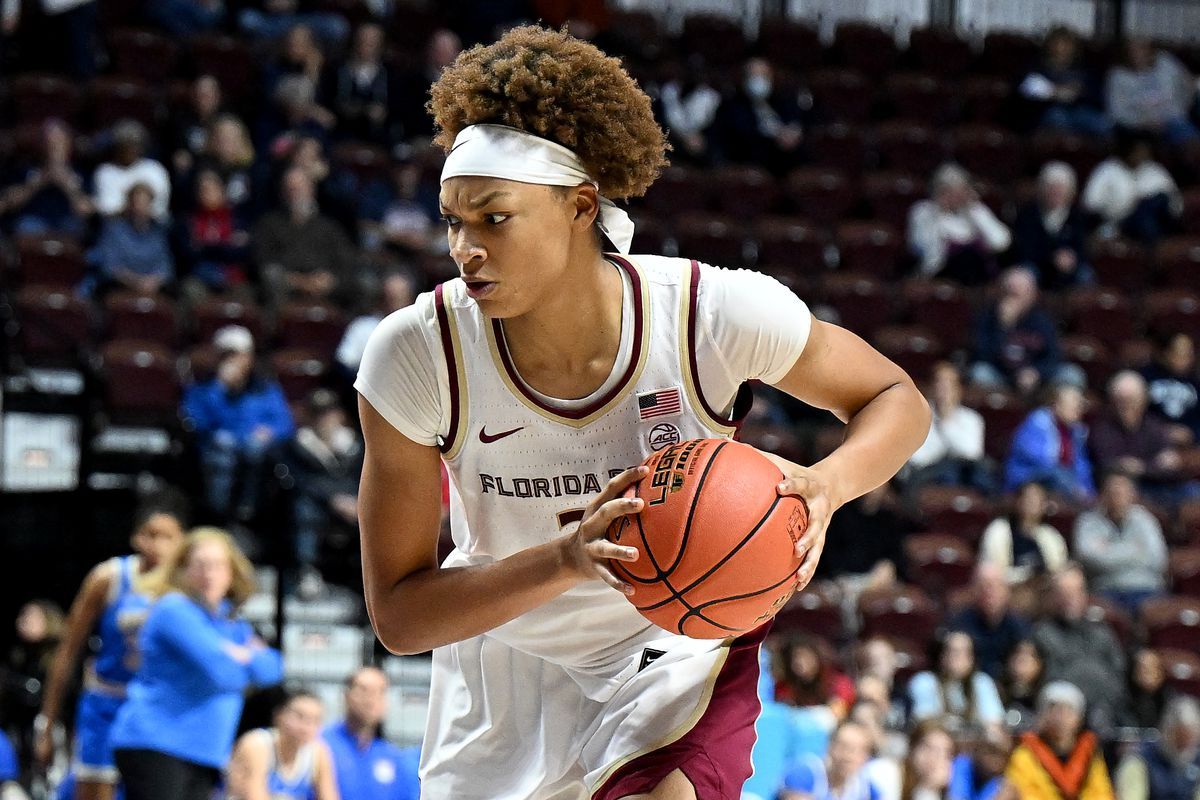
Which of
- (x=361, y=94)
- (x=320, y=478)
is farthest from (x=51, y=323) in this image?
(x=361, y=94)

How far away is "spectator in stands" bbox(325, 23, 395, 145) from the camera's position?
1127 cm

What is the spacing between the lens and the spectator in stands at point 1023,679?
8.40 m

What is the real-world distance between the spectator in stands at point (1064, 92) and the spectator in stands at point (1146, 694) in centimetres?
561

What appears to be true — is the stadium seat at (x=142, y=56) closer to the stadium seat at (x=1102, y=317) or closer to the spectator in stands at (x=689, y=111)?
the spectator in stands at (x=689, y=111)

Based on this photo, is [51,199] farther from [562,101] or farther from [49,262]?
[562,101]

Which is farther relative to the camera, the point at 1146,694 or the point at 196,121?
the point at 196,121

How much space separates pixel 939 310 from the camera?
11133 mm

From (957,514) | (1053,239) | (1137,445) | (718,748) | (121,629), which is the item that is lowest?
(957,514)

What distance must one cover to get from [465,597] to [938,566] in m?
6.85

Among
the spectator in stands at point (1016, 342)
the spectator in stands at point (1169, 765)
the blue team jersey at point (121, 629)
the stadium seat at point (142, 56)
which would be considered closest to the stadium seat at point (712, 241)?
the spectator in stands at point (1016, 342)

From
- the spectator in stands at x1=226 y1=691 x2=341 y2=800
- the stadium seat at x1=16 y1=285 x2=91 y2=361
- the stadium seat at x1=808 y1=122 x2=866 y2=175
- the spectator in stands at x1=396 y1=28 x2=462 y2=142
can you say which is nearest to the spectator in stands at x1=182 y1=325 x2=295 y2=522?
the stadium seat at x1=16 y1=285 x2=91 y2=361

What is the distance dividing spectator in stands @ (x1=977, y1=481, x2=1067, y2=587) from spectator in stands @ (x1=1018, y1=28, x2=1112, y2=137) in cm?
466

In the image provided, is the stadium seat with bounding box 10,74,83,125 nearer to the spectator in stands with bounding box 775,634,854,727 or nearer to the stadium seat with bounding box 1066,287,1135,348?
the spectator in stands with bounding box 775,634,854,727

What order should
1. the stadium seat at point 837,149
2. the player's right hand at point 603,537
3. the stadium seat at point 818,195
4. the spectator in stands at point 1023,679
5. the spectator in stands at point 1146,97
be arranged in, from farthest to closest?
the spectator in stands at point 1146,97 < the stadium seat at point 837,149 < the stadium seat at point 818,195 < the spectator in stands at point 1023,679 < the player's right hand at point 603,537
